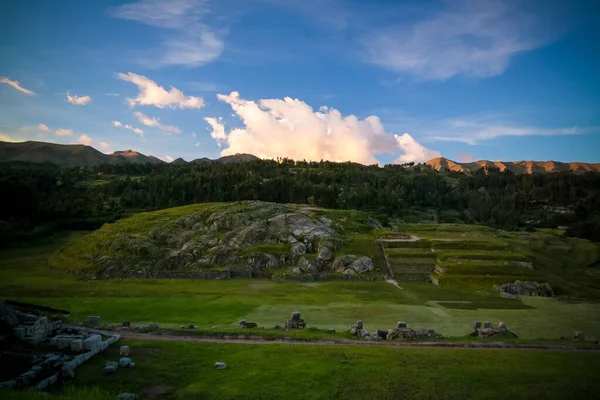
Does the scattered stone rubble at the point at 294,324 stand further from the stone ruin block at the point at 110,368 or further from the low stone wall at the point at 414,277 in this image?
the low stone wall at the point at 414,277

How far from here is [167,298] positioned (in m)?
57.5

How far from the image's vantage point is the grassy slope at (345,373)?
22.2 m

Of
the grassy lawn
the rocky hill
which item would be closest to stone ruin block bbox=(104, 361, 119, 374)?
the grassy lawn

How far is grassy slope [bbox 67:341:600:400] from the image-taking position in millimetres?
22172

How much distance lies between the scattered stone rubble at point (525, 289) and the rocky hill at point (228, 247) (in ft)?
A: 70.0

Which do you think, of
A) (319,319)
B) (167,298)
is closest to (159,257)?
(167,298)

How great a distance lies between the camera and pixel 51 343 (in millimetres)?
28469

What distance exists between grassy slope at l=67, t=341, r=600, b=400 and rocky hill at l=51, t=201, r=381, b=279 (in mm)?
45786

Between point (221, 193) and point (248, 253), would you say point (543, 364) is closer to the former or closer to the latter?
point (248, 253)

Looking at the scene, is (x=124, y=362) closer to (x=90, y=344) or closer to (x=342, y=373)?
(x=90, y=344)

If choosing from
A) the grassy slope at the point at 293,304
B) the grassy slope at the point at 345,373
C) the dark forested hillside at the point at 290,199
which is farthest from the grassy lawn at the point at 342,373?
the dark forested hillside at the point at 290,199

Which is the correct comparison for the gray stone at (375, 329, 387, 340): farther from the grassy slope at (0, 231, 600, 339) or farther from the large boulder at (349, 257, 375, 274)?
the large boulder at (349, 257, 375, 274)

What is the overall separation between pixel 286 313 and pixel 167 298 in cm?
1882

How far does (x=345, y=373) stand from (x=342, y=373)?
0.18m
